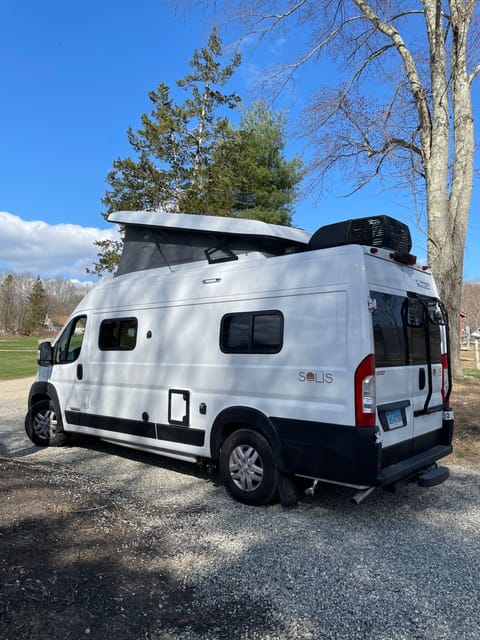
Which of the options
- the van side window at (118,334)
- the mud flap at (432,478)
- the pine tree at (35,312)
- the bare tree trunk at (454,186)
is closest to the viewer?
the mud flap at (432,478)

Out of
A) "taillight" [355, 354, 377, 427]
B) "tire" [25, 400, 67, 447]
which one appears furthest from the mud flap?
"tire" [25, 400, 67, 447]

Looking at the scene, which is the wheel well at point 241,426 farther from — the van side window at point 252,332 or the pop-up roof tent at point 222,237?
the pop-up roof tent at point 222,237

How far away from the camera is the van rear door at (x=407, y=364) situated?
13.8ft

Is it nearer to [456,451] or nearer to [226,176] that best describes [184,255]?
[456,451]

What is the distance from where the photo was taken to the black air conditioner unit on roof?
4.61 m

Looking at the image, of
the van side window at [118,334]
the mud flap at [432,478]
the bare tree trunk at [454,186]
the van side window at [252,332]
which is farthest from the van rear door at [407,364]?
the bare tree trunk at [454,186]

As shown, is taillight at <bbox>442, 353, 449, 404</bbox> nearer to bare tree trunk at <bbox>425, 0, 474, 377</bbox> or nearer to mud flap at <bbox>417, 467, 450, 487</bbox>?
mud flap at <bbox>417, 467, 450, 487</bbox>

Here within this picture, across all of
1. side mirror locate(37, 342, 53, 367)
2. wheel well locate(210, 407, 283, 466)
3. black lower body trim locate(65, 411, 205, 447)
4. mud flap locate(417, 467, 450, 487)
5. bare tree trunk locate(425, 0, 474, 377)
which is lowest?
mud flap locate(417, 467, 450, 487)

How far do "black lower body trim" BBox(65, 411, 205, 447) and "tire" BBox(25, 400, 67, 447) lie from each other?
1.57ft

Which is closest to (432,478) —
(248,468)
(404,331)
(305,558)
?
(404,331)

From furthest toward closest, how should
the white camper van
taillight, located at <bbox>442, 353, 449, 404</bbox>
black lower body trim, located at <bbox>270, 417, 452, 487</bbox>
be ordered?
taillight, located at <bbox>442, 353, 449, 404</bbox>, the white camper van, black lower body trim, located at <bbox>270, 417, 452, 487</bbox>

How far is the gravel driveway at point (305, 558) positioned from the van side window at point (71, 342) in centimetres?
173

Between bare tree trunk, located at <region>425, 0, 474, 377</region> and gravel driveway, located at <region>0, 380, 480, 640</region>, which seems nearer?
gravel driveway, located at <region>0, 380, 480, 640</region>

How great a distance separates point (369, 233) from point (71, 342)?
460 cm
